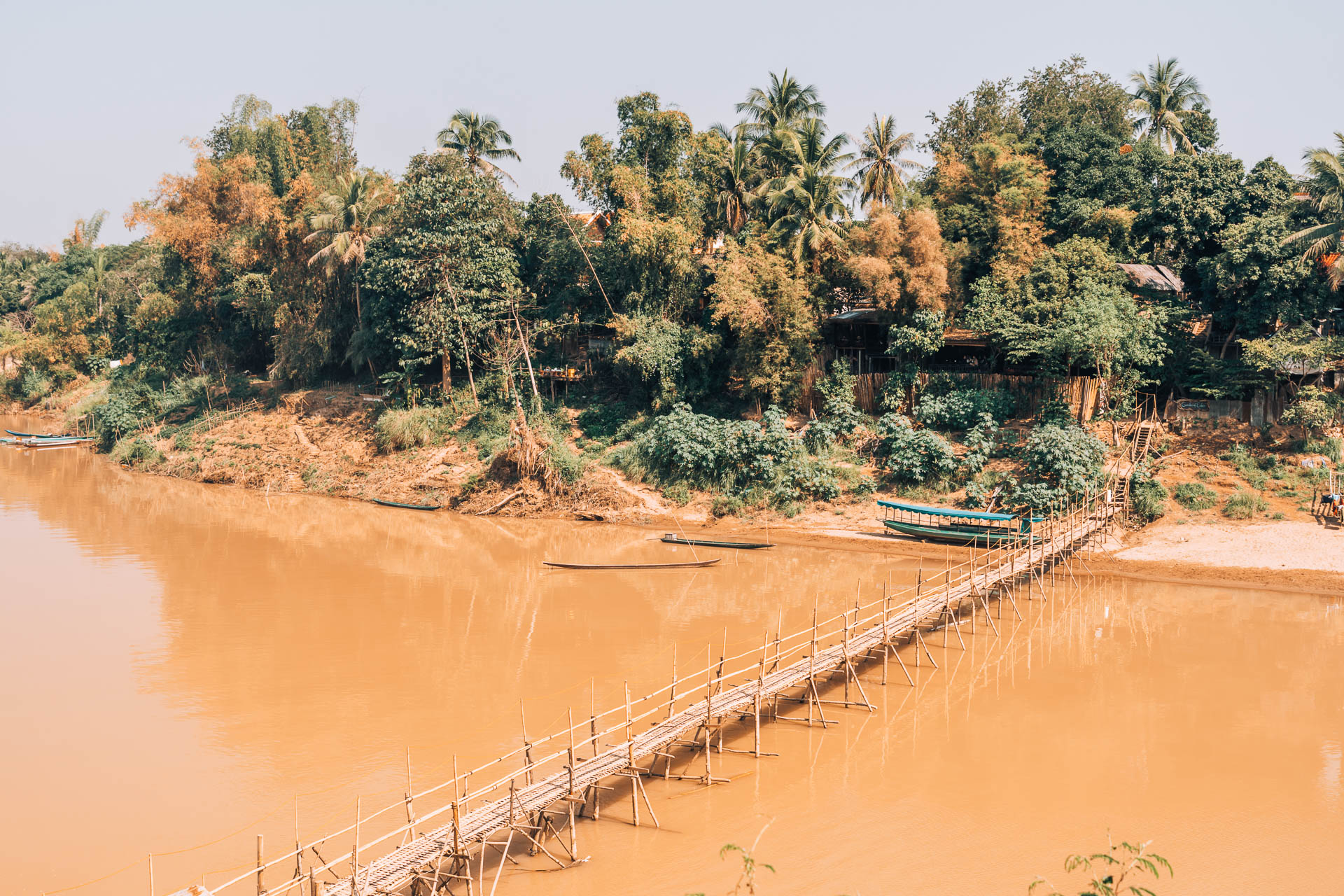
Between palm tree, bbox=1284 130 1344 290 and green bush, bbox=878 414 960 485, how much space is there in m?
9.80

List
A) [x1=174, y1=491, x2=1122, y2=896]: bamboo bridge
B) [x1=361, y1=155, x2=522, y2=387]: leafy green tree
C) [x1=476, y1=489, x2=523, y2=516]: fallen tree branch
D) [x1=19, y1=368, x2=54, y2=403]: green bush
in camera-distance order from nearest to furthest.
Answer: [x1=174, y1=491, x2=1122, y2=896]: bamboo bridge → [x1=476, y1=489, x2=523, y2=516]: fallen tree branch → [x1=361, y1=155, x2=522, y2=387]: leafy green tree → [x1=19, y1=368, x2=54, y2=403]: green bush

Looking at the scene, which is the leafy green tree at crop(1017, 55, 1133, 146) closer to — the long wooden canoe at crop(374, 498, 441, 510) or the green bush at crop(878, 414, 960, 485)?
the green bush at crop(878, 414, 960, 485)

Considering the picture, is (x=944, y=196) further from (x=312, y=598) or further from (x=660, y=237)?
(x=312, y=598)

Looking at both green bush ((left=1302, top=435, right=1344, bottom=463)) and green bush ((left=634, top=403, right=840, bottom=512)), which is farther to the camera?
green bush ((left=634, top=403, right=840, bottom=512))

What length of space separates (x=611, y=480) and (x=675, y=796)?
17521 millimetres

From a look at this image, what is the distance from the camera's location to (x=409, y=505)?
100 ft

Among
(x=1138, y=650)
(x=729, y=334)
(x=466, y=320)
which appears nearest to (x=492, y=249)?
(x=466, y=320)

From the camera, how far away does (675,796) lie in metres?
12.0

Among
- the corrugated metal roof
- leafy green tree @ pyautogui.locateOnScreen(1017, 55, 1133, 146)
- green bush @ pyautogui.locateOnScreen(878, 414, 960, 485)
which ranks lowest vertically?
green bush @ pyautogui.locateOnScreen(878, 414, 960, 485)

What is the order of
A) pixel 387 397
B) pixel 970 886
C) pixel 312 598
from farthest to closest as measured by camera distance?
pixel 387 397
pixel 312 598
pixel 970 886

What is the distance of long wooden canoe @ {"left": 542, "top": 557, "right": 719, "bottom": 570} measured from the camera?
23.3 metres

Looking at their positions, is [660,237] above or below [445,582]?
above

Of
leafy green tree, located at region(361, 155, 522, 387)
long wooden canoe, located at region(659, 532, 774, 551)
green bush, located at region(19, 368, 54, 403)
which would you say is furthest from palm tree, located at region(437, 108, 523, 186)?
green bush, located at region(19, 368, 54, 403)

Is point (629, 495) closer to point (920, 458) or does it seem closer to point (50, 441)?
point (920, 458)
